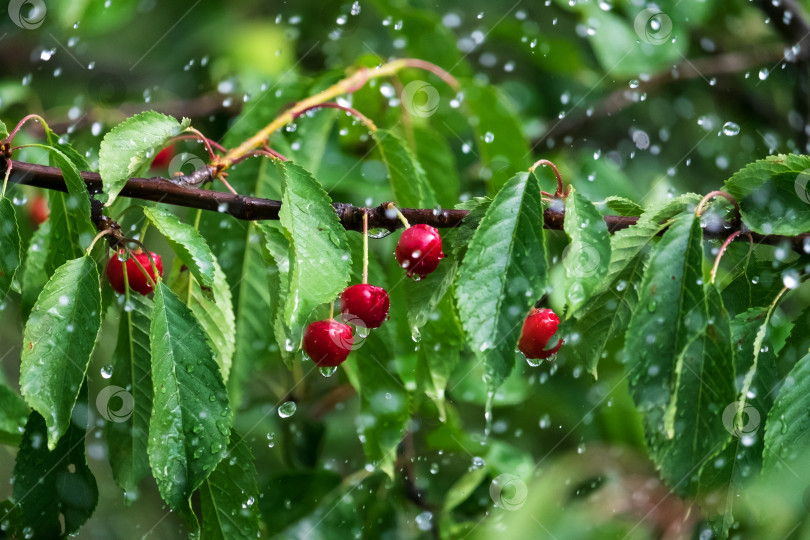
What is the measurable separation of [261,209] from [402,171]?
29cm

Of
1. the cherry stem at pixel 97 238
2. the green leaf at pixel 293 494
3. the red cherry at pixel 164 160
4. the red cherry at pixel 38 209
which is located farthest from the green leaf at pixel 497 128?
the red cherry at pixel 38 209

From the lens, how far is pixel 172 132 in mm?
915

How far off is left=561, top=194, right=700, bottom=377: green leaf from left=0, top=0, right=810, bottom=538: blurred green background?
0.22 metres

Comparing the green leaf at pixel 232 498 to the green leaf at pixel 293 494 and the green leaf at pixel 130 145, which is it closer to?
the green leaf at pixel 130 145

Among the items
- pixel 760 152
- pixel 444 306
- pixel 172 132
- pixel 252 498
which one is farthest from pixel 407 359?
pixel 760 152

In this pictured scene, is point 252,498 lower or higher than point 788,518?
lower

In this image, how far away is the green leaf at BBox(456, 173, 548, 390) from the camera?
69cm

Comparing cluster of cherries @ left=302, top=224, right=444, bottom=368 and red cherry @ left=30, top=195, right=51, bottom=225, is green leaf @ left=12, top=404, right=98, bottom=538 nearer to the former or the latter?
cluster of cherries @ left=302, top=224, right=444, bottom=368

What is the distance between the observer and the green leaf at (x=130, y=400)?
927mm

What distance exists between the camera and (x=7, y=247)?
0.82 meters

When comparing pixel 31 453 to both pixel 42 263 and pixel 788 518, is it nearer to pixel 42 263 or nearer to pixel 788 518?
pixel 42 263

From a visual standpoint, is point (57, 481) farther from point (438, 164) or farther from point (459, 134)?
point (459, 134)

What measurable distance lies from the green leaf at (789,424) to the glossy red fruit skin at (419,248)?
1.21 ft

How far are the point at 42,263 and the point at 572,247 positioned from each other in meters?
0.73
